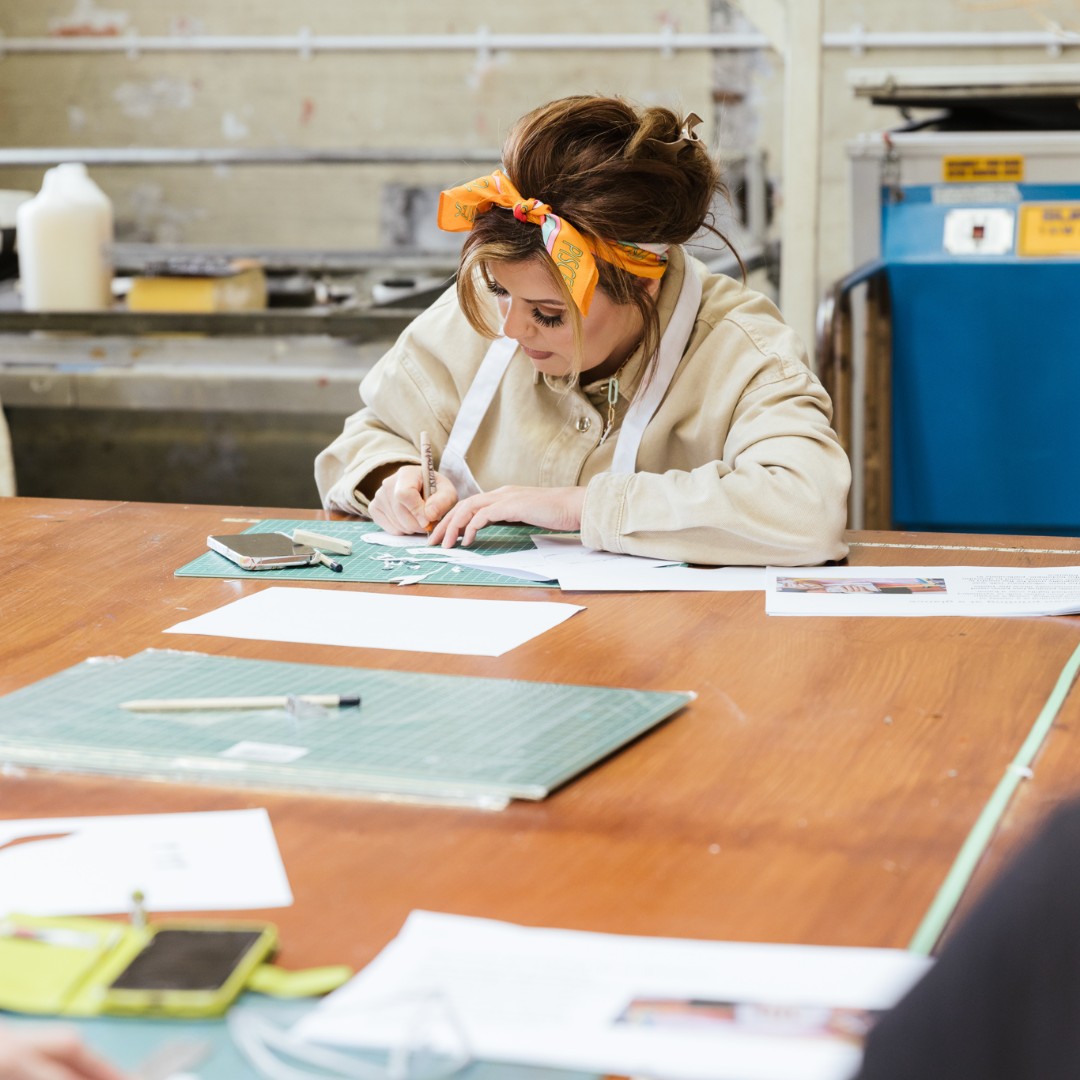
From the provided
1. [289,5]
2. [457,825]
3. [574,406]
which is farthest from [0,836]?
[289,5]

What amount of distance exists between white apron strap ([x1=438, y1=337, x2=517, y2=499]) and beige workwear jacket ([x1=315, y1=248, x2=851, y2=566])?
0.06ft

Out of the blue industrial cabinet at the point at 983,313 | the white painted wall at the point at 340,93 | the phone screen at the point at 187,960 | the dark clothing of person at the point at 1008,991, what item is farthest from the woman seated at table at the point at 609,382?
the white painted wall at the point at 340,93

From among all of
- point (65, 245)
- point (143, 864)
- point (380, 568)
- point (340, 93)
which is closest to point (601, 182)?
point (380, 568)

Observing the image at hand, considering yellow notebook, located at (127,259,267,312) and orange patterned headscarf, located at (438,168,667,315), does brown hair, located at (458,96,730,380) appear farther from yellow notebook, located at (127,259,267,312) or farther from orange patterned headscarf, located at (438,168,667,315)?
yellow notebook, located at (127,259,267,312)

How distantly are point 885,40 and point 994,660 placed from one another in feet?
14.9

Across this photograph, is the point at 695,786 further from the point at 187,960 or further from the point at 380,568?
the point at 380,568

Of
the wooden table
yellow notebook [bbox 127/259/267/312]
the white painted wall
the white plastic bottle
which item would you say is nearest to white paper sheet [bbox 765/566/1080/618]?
the wooden table

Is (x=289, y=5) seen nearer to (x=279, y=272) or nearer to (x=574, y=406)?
(x=279, y=272)

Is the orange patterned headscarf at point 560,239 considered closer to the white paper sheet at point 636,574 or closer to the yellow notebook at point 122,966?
the white paper sheet at point 636,574

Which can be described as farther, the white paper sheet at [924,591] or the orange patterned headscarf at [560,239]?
the orange patterned headscarf at [560,239]

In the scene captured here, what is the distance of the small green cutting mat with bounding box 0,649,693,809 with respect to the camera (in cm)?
95

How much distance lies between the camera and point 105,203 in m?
2.96

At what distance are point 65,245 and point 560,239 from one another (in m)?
1.61

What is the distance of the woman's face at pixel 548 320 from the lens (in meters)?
1.68
